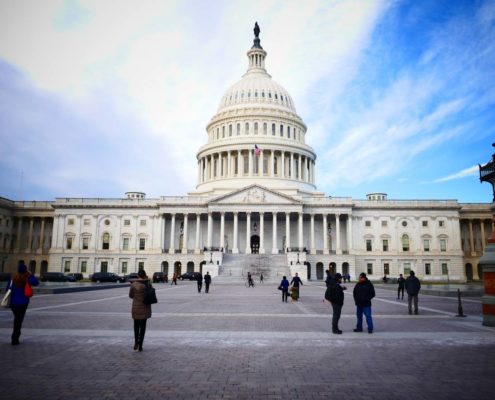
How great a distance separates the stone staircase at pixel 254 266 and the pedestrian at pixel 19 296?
5294 centimetres

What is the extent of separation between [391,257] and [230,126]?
47.9 m

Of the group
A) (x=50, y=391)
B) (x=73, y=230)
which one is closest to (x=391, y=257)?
(x=73, y=230)

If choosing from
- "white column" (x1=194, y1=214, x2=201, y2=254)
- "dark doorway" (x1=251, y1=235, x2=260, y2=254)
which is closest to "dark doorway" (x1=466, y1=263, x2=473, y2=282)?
"dark doorway" (x1=251, y1=235, x2=260, y2=254)

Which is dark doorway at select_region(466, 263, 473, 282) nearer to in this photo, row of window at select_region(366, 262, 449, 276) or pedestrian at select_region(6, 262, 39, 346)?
row of window at select_region(366, 262, 449, 276)

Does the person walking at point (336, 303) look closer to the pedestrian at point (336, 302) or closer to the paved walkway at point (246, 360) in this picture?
the pedestrian at point (336, 302)

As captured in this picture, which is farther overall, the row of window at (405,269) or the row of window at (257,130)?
the row of window at (257,130)

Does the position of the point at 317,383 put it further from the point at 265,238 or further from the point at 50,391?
the point at 265,238

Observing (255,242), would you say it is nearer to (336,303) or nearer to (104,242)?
(104,242)

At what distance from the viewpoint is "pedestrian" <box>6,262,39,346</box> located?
12188 mm

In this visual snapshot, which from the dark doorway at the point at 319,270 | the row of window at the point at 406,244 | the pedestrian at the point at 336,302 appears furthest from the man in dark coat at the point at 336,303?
the row of window at the point at 406,244

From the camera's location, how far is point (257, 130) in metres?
102

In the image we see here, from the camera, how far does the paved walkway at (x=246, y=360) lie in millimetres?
8000

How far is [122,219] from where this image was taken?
89.2m

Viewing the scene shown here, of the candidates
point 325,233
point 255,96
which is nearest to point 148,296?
point 325,233
